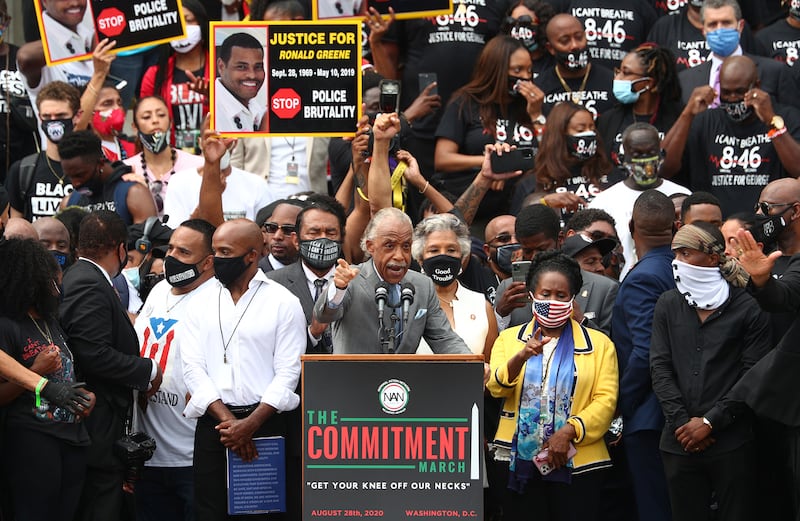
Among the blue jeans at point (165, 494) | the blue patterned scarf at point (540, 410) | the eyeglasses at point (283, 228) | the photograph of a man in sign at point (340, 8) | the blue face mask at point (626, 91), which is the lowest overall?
the blue jeans at point (165, 494)

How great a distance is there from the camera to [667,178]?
1089cm

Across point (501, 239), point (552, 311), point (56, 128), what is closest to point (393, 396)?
point (552, 311)

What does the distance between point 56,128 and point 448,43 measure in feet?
12.0

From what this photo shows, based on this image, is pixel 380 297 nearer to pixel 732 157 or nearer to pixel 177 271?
pixel 177 271

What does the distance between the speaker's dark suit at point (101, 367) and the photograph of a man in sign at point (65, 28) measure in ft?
11.4

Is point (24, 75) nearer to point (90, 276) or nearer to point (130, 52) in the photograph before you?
point (130, 52)

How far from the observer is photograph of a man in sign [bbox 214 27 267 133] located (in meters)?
9.23

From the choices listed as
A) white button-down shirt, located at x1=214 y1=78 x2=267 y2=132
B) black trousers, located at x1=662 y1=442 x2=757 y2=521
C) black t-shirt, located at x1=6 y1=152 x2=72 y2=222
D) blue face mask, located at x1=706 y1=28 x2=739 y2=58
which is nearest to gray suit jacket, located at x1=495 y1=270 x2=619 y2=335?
black trousers, located at x1=662 y1=442 x2=757 y2=521

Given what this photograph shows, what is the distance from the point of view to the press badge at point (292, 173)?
1128 cm

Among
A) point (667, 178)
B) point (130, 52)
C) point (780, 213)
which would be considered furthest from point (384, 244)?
point (130, 52)

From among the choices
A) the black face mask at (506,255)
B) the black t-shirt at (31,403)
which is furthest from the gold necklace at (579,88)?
the black t-shirt at (31,403)

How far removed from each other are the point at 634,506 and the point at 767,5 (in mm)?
6961

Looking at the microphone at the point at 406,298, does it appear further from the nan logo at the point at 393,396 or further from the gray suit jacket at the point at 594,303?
the gray suit jacket at the point at 594,303

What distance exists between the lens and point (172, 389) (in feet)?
27.1
